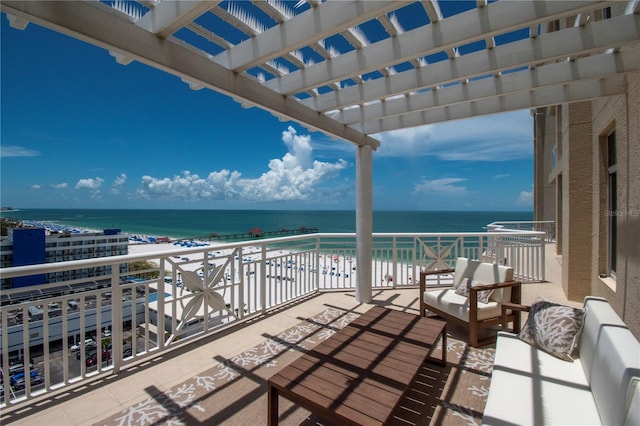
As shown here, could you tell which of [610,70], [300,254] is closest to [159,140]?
[300,254]

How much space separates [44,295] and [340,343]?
244cm

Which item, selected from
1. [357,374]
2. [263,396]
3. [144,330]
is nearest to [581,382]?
[357,374]

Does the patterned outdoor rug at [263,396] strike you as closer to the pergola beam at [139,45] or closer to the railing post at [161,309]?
the railing post at [161,309]

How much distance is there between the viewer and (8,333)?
226 centimetres

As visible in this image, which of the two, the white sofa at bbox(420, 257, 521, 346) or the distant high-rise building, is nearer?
the distant high-rise building

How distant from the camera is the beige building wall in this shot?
9.77 ft

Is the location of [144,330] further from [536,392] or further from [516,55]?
[516,55]

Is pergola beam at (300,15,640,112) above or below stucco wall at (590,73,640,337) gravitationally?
above

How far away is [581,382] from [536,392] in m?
0.37

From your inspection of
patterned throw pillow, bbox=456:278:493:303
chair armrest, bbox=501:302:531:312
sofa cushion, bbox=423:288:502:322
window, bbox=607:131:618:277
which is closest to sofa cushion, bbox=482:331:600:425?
chair armrest, bbox=501:302:531:312

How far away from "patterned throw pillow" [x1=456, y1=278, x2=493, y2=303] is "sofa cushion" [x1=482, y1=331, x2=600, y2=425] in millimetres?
1302

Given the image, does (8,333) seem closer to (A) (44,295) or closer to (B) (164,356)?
(A) (44,295)

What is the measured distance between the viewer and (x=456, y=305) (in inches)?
143

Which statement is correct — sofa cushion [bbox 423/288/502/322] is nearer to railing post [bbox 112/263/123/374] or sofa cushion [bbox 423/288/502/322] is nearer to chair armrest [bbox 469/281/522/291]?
chair armrest [bbox 469/281/522/291]
